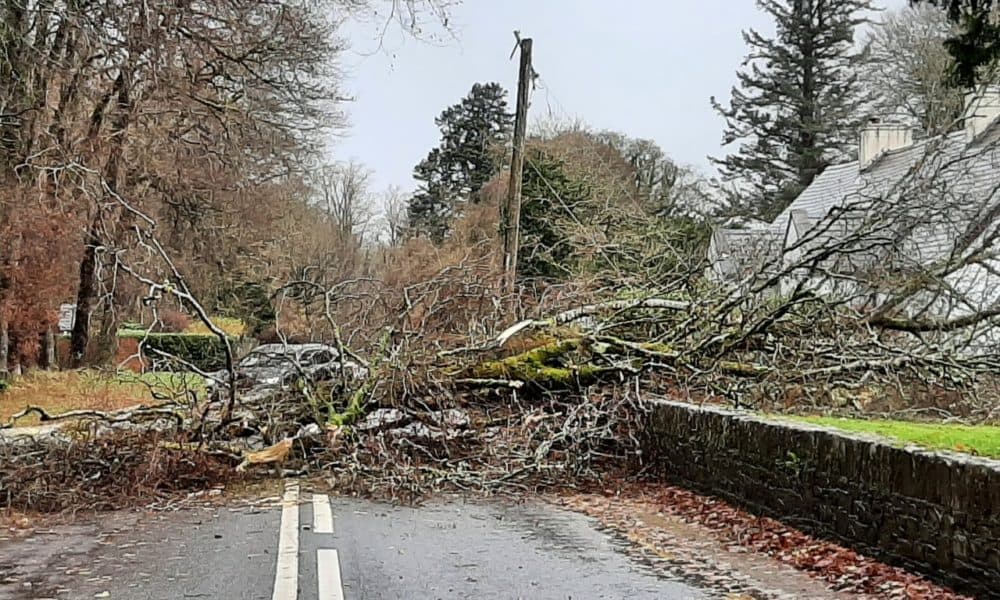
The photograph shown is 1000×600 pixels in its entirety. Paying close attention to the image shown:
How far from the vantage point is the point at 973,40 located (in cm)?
833

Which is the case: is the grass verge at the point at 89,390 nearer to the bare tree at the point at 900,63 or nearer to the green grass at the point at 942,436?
the green grass at the point at 942,436

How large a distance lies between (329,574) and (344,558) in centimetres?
64

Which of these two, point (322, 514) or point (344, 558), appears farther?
point (322, 514)

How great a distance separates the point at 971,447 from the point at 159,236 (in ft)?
83.6

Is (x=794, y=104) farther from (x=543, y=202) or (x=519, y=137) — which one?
(x=519, y=137)

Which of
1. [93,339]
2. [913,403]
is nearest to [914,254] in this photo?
[913,403]

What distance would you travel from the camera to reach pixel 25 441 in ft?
35.9

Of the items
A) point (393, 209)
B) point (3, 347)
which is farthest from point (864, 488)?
point (393, 209)

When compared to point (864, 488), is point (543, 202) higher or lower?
higher

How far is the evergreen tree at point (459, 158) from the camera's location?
144 ft

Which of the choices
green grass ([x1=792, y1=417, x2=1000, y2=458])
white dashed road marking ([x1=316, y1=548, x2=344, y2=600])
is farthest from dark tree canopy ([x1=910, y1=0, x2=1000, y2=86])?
white dashed road marking ([x1=316, y1=548, x2=344, y2=600])

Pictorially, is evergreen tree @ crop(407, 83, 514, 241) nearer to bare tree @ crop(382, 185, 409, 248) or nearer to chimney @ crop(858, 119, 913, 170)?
bare tree @ crop(382, 185, 409, 248)

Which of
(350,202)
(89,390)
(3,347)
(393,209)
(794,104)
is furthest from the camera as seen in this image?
(393,209)

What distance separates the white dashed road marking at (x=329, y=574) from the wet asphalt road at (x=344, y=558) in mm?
13
